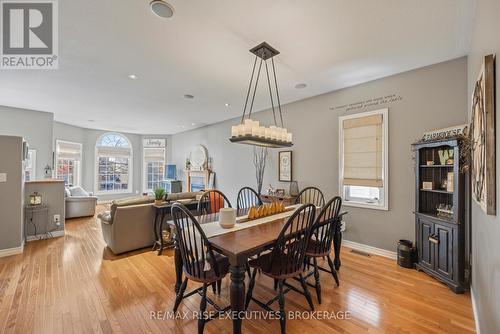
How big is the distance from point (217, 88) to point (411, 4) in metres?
2.86

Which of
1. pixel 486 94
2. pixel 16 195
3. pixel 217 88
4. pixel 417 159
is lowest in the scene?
pixel 16 195

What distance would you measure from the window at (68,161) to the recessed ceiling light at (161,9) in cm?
687

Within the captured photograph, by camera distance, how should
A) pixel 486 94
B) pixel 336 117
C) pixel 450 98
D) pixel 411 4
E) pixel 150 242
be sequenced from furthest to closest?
pixel 336 117, pixel 150 242, pixel 450 98, pixel 411 4, pixel 486 94

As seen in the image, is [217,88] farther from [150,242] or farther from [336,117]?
[150,242]

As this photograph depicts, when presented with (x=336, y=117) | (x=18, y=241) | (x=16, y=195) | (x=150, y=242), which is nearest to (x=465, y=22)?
(x=336, y=117)

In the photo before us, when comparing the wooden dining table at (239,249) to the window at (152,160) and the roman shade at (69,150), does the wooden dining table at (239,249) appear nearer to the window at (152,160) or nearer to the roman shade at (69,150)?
the roman shade at (69,150)

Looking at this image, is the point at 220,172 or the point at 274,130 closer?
the point at 274,130

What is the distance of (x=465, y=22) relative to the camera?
2.14 meters

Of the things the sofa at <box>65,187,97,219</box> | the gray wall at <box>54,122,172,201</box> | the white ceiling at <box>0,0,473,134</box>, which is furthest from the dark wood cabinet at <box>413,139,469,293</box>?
the gray wall at <box>54,122,172,201</box>

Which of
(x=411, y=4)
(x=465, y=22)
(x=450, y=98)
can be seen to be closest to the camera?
(x=411, y=4)

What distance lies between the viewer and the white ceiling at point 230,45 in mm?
1980

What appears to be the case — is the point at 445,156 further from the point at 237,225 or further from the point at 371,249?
the point at 237,225

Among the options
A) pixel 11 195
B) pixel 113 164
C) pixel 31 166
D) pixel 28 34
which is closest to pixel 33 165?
pixel 31 166

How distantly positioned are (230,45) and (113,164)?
26.5 ft
